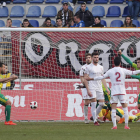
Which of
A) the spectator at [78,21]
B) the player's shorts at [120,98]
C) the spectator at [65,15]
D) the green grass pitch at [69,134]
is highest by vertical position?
the spectator at [65,15]

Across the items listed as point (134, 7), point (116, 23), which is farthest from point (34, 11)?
point (134, 7)

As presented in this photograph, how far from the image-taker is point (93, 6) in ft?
55.9

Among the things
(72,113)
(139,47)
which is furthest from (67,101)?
(139,47)

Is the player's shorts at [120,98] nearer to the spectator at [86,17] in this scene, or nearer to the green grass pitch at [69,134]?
the green grass pitch at [69,134]

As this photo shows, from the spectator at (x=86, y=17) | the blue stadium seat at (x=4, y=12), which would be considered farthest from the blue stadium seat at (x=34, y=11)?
the spectator at (x=86, y=17)

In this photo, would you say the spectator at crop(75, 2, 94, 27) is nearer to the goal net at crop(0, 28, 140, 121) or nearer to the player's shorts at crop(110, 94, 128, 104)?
the goal net at crop(0, 28, 140, 121)

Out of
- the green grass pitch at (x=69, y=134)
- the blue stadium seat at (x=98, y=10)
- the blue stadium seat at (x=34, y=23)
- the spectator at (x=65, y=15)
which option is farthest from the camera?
the blue stadium seat at (x=98, y=10)

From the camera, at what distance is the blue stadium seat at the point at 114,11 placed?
53.8 feet

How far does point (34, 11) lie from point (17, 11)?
2.71ft

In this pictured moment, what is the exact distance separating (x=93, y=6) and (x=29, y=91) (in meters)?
6.58

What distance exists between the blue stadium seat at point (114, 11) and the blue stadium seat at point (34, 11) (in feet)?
10.4

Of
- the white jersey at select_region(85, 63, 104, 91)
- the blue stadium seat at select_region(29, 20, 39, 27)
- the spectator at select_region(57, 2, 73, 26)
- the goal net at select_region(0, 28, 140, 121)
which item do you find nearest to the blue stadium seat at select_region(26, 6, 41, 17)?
the blue stadium seat at select_region(29, 20, 39, 27)

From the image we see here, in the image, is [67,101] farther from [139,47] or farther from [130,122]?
[139,47]

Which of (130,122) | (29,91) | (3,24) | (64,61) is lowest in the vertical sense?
(130,122)
